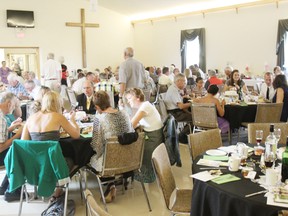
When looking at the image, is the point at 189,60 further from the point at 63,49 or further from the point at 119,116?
the point at 119,116

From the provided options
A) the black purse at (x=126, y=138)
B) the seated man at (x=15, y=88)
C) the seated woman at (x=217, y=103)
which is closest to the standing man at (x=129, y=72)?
the seated woman at (x=217, y=103)

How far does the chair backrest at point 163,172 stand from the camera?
2.40 m

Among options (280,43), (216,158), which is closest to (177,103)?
(216,158)

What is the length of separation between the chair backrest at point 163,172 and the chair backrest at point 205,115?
7.83 feet

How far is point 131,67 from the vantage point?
5930mm

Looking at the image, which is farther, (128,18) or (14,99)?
(128,18)

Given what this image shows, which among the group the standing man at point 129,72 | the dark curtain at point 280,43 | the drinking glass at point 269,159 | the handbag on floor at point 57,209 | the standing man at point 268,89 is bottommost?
the handbag on floor at point 57,209

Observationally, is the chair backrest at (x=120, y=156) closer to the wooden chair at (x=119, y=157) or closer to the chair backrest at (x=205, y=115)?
the wooden chair at (x=119, y=157)

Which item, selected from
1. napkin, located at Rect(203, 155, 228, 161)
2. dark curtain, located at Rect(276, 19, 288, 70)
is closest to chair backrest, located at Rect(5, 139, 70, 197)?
napkin, located at Rect(203, 155, 228, 161)

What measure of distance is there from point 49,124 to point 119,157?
73 cm

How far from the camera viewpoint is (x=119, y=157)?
10.5 ft

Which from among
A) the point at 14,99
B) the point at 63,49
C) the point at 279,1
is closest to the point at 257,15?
the point at 279,1

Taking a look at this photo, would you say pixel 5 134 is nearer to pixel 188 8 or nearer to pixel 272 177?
pixel 272 177

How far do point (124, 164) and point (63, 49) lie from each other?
969 cm
